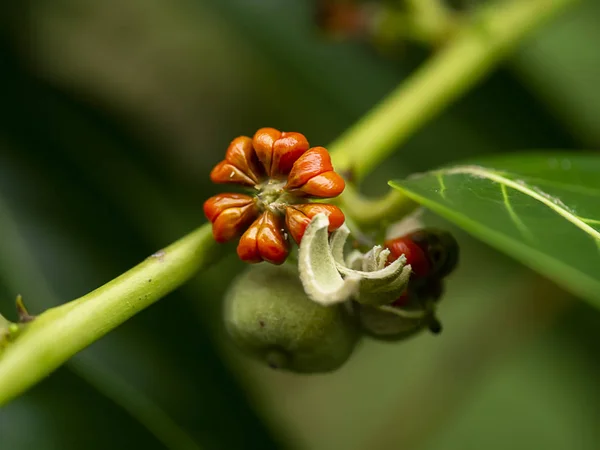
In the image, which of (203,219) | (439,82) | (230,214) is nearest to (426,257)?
(230,214)

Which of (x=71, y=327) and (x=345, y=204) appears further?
(x=345, y=204)

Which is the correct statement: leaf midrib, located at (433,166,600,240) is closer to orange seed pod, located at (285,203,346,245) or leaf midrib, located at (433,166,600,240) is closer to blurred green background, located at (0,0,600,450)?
orange seed pod, located at (285,203,346,245)

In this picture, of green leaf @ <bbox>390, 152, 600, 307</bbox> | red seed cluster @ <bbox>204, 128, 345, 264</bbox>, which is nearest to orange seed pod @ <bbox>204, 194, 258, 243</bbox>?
red seed cluster @ <bbox>204, 128, 345, 264</bbox>

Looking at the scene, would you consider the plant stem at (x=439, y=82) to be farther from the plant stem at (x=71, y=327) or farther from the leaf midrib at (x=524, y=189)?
the plant stem at (x=71, y=327)

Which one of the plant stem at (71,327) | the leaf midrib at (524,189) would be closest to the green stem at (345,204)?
the plant stem at (71,327)

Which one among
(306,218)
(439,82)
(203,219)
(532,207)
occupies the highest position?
(203,219)

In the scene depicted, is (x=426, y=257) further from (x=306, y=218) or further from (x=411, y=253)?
(x=306, y=218)
